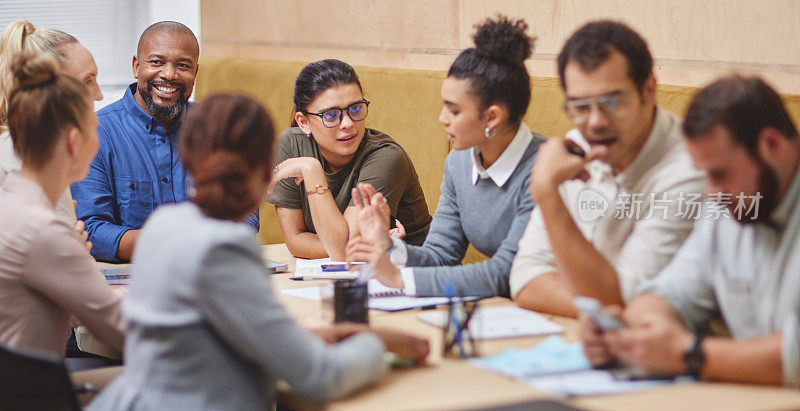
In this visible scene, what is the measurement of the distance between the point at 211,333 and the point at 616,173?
3.55 feet

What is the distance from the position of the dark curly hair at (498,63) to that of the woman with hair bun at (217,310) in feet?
3.68

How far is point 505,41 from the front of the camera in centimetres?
250

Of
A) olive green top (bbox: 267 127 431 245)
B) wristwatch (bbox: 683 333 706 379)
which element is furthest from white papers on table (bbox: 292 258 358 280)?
wristwatch (bbox: 683 333 706 379)

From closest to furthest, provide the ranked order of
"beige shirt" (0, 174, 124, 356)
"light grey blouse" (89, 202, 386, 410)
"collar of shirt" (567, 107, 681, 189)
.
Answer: "light grey blouse" (89, 202, 386, 410) → "beige shirt" (0, 174, 124, 356) → "collar of shirt" (567, 107, 681, 189)

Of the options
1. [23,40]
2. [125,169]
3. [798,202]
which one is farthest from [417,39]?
[798,202]

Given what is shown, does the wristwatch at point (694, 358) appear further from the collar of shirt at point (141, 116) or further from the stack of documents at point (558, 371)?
the collar of shirt at point (141, 116)

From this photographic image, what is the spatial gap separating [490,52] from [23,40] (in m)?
1.73

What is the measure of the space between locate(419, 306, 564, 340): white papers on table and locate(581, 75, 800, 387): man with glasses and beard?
0.28 meters

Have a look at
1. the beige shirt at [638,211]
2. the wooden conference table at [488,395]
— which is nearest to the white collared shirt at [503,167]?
the beige shirt at [638,211]

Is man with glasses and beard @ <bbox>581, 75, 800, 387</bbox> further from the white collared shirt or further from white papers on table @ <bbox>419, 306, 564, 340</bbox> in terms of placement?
the white collared shirt

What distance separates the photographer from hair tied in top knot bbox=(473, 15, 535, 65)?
98.4 inches

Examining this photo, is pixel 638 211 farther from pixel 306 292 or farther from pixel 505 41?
pixel 306 292

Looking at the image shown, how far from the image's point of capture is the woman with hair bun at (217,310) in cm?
141

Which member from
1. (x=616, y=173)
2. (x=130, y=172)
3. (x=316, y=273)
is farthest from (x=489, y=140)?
(x=130, y=172)
